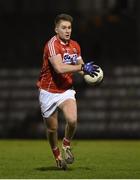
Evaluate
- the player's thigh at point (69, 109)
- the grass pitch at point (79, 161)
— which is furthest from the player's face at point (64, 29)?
the grass pitch at point (79, 161)

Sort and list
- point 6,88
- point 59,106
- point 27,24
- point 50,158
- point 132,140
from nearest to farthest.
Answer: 1. point 59,106
2. point 50,158
3. point 132,140
4. point 6,88
5. point 27,24

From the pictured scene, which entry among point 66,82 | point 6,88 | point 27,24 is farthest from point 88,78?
point 27,24

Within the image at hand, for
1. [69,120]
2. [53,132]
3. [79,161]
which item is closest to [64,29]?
[69,120]

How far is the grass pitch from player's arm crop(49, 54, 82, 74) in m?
1.26

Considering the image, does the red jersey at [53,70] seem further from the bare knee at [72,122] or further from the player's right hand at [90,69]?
the bare knee at [72,122]

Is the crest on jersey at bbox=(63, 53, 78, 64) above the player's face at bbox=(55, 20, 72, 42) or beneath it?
beneath

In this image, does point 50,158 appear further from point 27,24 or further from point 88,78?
point 27,24

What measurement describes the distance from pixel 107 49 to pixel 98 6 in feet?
4.04

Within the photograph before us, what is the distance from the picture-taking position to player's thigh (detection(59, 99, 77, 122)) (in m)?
9.95

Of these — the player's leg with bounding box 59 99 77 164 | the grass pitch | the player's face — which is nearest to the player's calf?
the player's leg with bounding box 59 99 77 164

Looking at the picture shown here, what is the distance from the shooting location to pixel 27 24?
21328 mm

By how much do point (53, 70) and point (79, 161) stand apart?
6.79 feet

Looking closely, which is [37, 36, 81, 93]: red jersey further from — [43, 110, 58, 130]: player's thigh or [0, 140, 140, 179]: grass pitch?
[0, 140, 140, 179]: grass pitch

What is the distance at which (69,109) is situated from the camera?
9.99 meters
